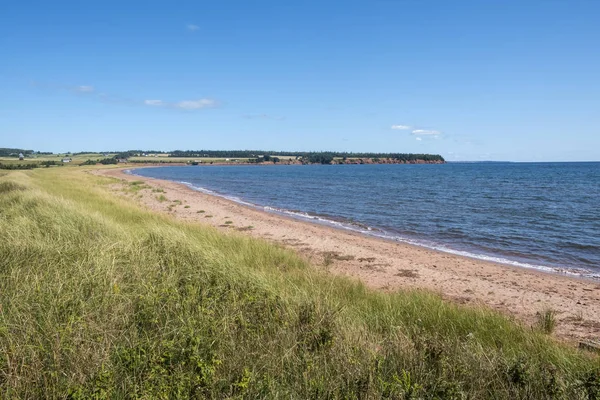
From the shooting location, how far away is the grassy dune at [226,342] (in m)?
3.70

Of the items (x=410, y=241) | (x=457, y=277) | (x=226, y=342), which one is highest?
(x=226, y=342)

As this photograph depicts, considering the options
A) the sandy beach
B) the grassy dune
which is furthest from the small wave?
the grassy dune

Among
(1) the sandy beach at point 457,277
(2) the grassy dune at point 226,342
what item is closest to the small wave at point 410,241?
(1) the sandy beach at point 457,277

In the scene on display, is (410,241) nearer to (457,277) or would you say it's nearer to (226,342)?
(457,277)

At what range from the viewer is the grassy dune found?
3.70m

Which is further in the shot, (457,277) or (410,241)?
(410,241)

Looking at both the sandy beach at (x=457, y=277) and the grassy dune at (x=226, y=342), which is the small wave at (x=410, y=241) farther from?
the grassy dune at (x=226, y=342)

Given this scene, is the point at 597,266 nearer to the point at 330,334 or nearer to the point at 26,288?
the point at 330,334

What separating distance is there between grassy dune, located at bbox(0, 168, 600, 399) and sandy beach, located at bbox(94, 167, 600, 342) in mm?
3707

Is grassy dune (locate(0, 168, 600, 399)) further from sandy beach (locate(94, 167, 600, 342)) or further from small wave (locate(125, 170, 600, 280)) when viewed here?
small wave (locate(125, 170, 600, 280))

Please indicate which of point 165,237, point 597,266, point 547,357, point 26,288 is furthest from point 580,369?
point 597,266

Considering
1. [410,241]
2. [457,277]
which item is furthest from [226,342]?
[410,241]

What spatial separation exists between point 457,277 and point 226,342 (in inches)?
395

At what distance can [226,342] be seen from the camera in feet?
14.6
